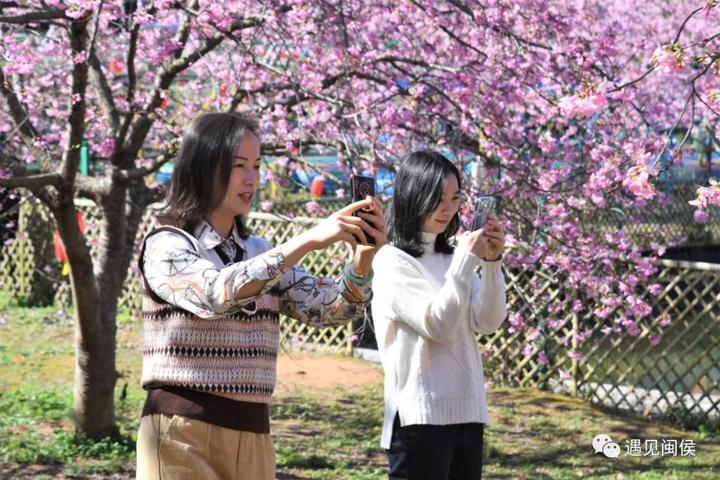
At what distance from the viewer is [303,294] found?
2.40 metres

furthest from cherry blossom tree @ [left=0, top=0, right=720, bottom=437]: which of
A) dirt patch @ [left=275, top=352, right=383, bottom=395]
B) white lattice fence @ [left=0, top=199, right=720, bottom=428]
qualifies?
dirt patch @ [left=275, top=352, right=383, bottom=395]

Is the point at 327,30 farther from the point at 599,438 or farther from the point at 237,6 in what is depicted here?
the point at 599,438

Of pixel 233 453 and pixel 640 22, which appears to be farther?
pixel 640 22

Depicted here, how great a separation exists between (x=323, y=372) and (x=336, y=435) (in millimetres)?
1777

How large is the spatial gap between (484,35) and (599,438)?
2461 millimetres

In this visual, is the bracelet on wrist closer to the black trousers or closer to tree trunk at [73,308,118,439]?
the black trousers

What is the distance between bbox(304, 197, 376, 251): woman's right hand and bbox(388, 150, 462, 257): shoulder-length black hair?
969 millimetres

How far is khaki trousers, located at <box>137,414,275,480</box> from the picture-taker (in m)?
2.21

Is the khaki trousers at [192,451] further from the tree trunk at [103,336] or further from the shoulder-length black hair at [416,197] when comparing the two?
the tree trunk at [103,336]

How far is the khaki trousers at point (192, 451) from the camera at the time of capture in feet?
7.25

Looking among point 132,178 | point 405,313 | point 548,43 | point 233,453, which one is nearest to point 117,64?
point 132,178

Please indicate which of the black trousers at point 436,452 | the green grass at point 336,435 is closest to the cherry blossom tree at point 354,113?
the green grass at point 336,435

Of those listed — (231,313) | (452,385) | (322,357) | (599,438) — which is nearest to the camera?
(231,313)

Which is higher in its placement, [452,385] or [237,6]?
[237,6]
